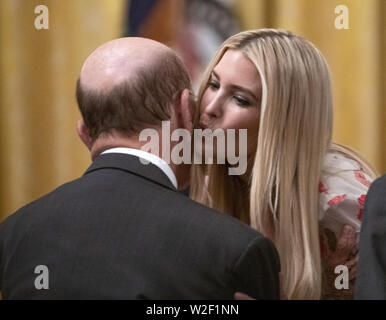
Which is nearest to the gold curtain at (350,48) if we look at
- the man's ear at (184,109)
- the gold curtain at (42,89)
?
the gold curtain at (42,89)

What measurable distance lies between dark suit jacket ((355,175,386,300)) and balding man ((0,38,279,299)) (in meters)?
0.12

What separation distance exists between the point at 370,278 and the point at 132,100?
0.42m

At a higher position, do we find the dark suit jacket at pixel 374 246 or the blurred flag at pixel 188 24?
the blurred flag at pixel 188 24

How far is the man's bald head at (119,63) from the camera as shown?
0.99 m

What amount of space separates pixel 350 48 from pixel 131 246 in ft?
3.22

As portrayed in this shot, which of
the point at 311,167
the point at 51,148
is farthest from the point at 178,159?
the point at 51,148

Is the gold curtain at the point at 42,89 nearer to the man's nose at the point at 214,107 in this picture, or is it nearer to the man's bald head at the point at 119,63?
the man's nose at the point at 214,107

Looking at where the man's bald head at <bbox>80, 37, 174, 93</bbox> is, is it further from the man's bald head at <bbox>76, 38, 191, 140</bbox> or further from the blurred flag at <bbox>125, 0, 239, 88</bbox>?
the blurred flag at <bbox>125, 0, 239, 88</bbox>

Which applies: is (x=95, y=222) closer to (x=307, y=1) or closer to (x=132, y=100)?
(x=132, y=100)

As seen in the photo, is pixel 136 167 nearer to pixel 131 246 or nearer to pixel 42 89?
pixel 131 246

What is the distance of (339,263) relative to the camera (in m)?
1.29

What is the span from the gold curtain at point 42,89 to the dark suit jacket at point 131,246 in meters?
0.76

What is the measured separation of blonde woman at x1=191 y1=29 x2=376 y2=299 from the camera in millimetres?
1289
